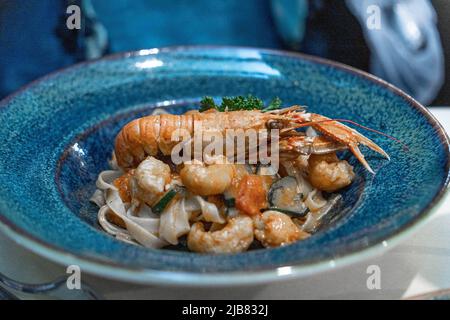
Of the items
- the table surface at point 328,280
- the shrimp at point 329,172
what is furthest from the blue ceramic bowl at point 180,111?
the table surface at point 328,280

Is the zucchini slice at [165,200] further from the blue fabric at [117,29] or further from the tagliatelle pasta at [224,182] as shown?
the blue fabric at [117,29]

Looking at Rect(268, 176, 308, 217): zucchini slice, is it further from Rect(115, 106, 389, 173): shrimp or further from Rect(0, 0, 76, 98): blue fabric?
Rect(0, 0, 76, 98): blue fabric

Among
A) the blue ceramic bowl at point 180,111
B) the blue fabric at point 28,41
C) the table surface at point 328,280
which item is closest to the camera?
the blue ceramic bowl at point 180,111

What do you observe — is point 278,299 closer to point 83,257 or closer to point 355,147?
point 83,257

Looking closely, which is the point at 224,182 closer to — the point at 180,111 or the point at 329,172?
the point at 329,172

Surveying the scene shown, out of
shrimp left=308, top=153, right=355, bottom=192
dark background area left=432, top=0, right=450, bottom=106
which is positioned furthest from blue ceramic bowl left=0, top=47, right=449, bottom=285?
dark background area left=432, top=0, right=450, bottom=106

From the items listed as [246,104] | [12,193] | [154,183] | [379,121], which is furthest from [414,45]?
[12,193]
